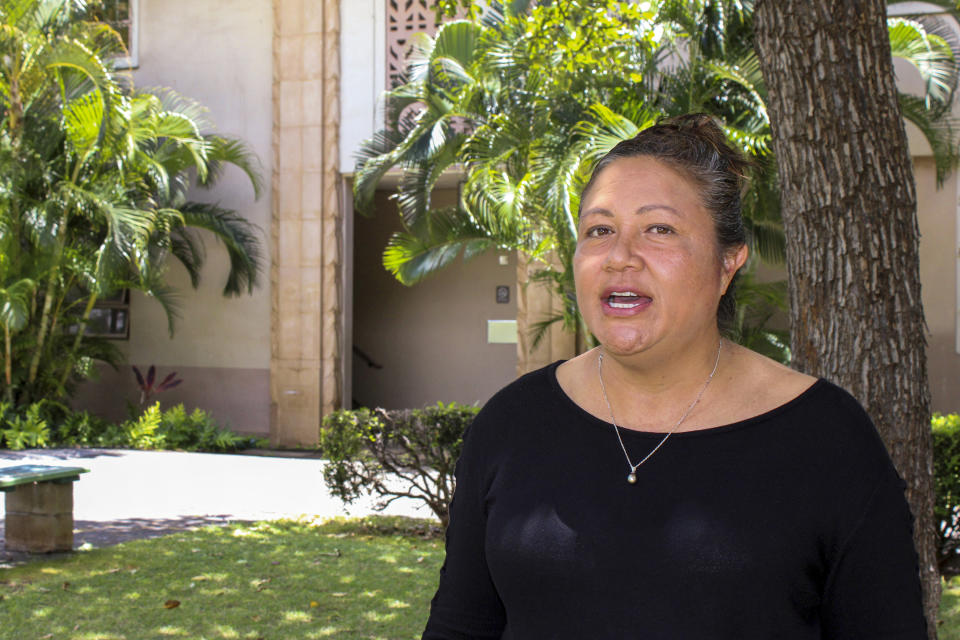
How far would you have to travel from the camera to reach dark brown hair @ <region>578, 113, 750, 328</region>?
183 centimetres

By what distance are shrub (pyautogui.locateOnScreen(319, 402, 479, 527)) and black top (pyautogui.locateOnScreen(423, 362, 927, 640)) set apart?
227 inches

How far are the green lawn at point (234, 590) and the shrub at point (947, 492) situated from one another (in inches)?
8.5

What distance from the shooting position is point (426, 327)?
1683 cm

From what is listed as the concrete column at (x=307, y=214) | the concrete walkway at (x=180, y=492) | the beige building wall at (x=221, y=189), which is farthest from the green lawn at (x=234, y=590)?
the beige building wall at (x=221, y=189)

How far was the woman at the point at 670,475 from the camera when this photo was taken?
1592mm

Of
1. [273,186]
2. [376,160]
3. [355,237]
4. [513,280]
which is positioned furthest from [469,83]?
[355,237]

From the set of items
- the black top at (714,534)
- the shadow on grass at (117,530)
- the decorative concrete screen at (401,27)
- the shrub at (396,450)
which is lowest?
the shadow on grass at (117,530)

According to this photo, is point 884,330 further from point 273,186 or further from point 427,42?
point 273,186

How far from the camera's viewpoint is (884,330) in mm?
3611

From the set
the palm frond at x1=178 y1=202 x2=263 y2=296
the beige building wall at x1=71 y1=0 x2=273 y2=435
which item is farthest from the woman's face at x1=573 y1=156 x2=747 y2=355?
the beige building wall at x1=71 y1=0 x2=273 y2=435

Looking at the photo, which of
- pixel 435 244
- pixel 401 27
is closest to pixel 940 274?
pixel 435 244

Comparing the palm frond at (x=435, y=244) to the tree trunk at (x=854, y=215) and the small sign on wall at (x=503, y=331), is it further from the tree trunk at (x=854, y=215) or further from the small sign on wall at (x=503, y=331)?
the tree trunk at (x=854, y=215)

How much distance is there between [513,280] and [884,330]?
12626 mm

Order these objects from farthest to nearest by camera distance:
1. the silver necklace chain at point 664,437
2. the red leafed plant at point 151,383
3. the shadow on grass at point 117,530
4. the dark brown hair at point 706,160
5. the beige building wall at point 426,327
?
the beige building wall at point 426,327 < the red leafed plant at point 151,383 < the shadow on grass at point 117,530 < the dark brown hair at point 706,160 < the silver necklace chain at point 664,437
